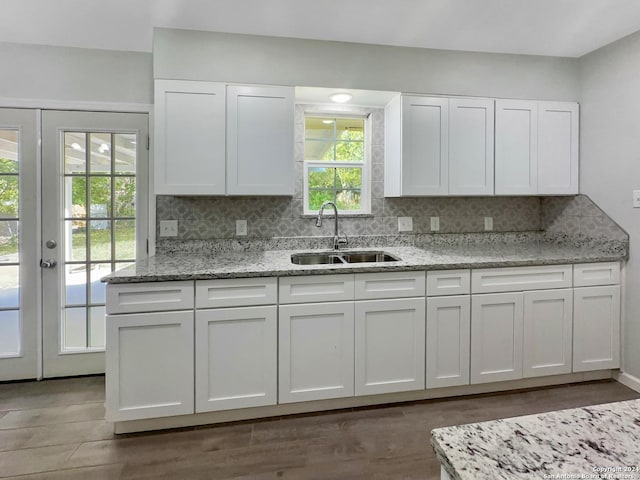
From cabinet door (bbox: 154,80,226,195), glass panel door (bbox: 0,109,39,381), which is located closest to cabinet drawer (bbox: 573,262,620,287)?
cabinet door (bbox: 154,80,226,195)

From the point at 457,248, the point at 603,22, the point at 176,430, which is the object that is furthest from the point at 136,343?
the point at 603,22

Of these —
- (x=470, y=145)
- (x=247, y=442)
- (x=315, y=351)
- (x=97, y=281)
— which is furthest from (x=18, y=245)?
(x=470, y=145)

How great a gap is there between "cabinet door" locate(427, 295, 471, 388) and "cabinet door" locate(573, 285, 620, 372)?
815 millimetres

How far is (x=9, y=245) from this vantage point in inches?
98.3

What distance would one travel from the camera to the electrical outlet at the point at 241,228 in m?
2.65

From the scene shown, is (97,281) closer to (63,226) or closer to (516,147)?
(63,226)

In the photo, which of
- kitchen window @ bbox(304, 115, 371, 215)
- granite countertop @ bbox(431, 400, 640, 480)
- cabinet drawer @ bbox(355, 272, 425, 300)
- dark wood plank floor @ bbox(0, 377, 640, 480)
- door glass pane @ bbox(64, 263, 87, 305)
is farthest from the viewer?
kitchen window @ bbox(304, 115, 371, 215)

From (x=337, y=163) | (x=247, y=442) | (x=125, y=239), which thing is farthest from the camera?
(x=337, y=163)

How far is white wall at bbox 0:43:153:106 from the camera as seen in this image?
244 cm

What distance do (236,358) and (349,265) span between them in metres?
0.83

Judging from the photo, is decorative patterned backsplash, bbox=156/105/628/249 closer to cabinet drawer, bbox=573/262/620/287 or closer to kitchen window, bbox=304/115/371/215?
kitchen window, bbox=304/115/371/215

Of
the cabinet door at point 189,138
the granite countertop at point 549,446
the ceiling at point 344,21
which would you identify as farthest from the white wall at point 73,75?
the granite countertop at point 549,446

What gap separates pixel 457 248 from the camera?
2.82m

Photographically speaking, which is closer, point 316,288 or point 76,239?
point 316,288
